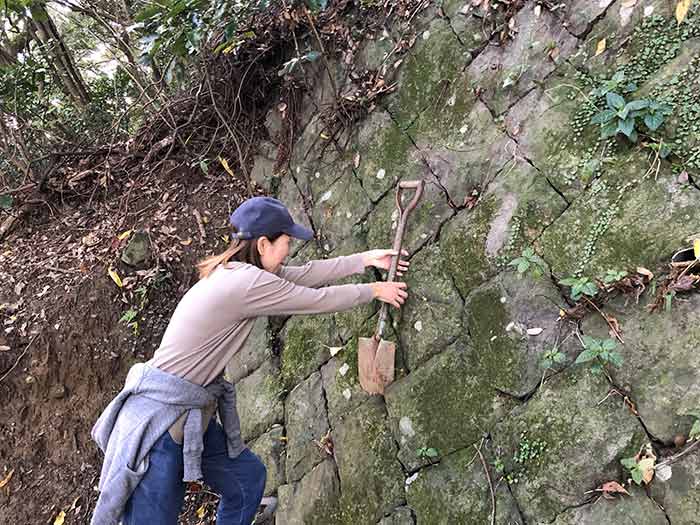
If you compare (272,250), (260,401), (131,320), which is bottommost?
(260,401)

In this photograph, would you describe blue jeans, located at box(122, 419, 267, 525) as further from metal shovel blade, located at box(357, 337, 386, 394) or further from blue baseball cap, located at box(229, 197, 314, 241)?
blue baseball cap, located at box(229, 197, 314, 241)

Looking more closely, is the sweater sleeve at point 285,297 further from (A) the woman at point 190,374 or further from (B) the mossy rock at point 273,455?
(B) the mossy rock at point 273,455

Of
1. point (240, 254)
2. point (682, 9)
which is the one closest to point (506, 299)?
point (240, 254)

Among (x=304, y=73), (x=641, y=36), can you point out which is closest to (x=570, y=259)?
(x=641, y=36)

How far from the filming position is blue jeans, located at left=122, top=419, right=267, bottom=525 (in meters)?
2.20

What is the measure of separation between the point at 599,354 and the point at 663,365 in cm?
21

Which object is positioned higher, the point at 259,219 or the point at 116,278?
the point at 259,219

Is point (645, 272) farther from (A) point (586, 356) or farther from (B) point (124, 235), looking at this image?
(B) point (124, 235)

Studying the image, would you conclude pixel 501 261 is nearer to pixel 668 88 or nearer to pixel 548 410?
pixel 548 410

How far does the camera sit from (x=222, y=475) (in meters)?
2.67

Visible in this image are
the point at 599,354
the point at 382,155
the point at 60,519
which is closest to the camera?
the point at 599,354

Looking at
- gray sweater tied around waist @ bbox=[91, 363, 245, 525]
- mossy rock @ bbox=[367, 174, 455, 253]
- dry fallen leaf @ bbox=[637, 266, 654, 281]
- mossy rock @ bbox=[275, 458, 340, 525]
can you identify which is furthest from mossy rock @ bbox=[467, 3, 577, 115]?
mossy rock @ bbox=[275, 458, 340, 525]

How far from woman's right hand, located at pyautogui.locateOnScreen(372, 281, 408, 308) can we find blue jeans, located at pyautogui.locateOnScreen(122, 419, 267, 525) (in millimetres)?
1070

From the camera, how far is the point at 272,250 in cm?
238
